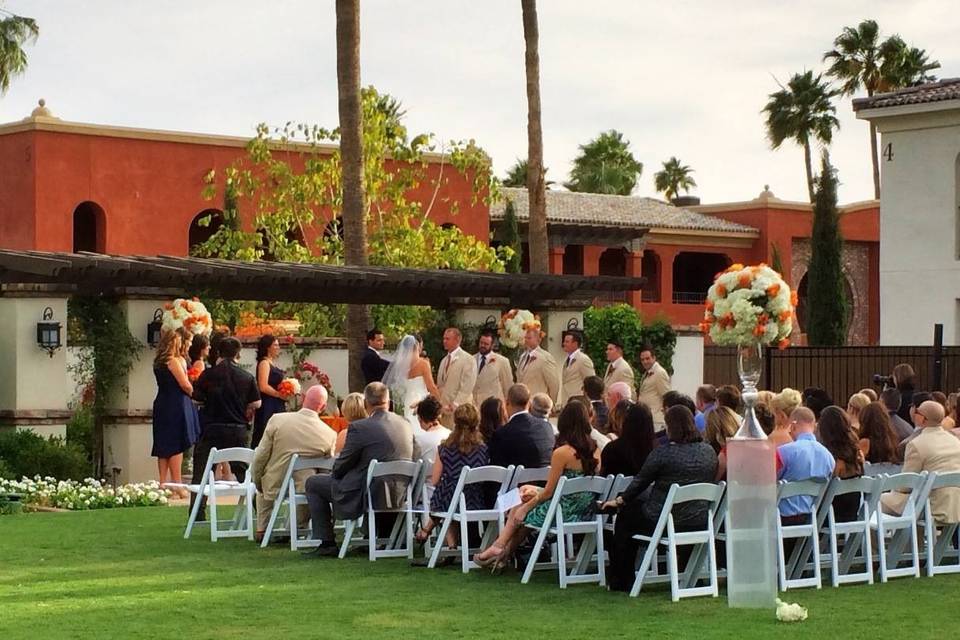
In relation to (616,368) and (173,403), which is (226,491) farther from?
(616,368)

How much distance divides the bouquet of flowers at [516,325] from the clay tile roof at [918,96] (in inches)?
561

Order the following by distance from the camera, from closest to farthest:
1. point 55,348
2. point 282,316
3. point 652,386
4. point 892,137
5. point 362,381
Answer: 1. point 55,348
2. point 652,386
3. point 362,381
4. point 282,316
5. point 892,137

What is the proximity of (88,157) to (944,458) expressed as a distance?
2674 cm

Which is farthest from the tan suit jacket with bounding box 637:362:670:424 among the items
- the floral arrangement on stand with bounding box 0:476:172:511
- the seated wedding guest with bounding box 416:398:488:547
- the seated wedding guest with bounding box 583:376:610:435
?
the seated wedding guest with bounding box 416:398:488:547

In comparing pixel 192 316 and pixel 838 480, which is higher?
pixel 192 316

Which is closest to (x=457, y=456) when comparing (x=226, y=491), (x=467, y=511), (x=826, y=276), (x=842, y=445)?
(x=467, y=511)

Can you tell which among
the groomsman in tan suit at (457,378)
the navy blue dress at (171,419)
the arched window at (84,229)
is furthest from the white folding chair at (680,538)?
the arched window at (84,229)

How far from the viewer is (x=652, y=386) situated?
19.5m

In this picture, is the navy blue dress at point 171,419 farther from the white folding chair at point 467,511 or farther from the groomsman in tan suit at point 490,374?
the white folding chair at point 467,511

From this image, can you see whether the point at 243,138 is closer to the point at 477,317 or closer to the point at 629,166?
the point at 477,317

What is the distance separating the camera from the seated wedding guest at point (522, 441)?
12109 millimetres

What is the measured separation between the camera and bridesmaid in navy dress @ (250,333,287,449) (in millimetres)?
16469

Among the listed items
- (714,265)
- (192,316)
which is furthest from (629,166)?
(192,316)

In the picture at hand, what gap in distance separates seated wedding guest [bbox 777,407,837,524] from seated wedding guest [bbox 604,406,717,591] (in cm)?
60
